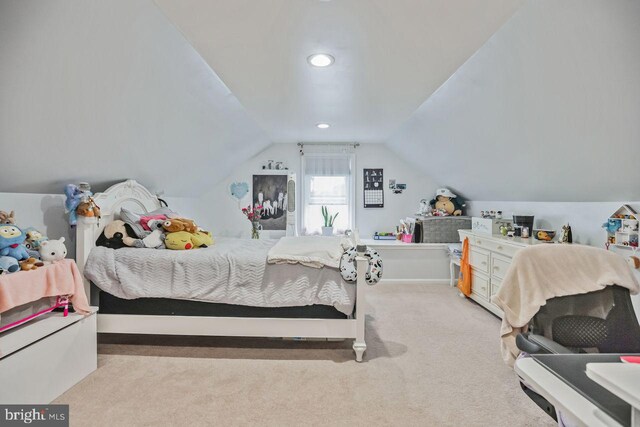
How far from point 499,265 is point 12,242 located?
3.82 metres

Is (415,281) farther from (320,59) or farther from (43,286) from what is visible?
(43,286)

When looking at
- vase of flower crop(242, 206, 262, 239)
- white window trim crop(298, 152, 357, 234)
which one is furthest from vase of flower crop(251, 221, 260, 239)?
white window trim crop(298, 152, 357, 234)

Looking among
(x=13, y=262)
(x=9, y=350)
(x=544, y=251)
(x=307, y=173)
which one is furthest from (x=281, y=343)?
(x=307, y=173)

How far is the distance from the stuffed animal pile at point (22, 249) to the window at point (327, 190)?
3465 mm

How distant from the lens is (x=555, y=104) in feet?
6.23

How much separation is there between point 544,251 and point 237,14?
1913mm

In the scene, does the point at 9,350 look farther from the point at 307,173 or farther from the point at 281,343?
the point at 307,173

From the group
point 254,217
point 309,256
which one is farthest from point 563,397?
point 254,217

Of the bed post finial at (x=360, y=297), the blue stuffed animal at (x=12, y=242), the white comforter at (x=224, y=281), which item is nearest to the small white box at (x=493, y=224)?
the bed post finial at (x=360, y=297)

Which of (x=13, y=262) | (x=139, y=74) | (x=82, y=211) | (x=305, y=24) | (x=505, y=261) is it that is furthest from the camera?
(x=505, y=261)

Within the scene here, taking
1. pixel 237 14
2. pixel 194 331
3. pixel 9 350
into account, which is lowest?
pixel 194 331

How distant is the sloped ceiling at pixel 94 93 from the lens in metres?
1.46

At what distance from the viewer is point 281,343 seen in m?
2.59

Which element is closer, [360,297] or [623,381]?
[623,381]
